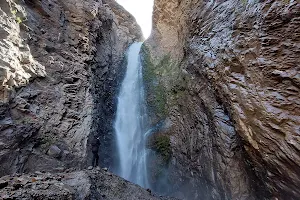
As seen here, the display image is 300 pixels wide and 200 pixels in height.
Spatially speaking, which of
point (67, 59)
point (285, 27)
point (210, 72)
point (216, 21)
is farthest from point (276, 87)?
point (67, 59)

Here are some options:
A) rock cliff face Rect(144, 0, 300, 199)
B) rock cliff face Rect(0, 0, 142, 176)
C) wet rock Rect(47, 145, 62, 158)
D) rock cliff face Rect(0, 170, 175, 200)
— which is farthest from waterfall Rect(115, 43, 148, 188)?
wet rock Rect(47, 145, 62, 158)

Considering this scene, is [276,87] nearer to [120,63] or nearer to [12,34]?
[12,34]

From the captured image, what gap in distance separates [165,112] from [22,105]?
288 inches

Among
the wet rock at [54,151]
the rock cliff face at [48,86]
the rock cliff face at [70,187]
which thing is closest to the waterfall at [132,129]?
the rock cliff face at [48,86]

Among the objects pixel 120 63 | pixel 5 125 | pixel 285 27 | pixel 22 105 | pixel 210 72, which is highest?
pixel 120 63

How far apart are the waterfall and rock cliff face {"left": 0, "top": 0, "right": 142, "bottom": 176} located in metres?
1.16

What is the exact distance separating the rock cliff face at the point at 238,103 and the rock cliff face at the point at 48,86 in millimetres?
4486

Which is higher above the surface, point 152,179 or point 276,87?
point 276,87

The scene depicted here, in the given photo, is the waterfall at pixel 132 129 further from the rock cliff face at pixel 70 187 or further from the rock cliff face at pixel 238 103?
the rock cliff face at pixel 70 187

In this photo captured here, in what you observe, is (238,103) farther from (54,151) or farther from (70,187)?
(54,151)

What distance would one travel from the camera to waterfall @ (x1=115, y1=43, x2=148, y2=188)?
34.9ft

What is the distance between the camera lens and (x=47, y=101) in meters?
7.36

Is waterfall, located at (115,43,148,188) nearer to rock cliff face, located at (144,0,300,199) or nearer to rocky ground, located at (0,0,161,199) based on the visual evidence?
rocky ground, located at (0,0,161,199)

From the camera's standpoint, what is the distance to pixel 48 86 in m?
7.76
